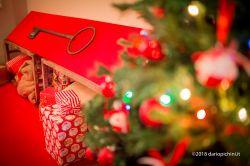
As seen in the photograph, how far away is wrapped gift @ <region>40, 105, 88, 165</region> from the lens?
152cm

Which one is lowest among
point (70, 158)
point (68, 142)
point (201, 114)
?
point (70, 158)

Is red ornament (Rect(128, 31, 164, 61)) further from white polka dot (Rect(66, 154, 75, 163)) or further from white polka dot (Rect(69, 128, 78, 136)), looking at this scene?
white polka dot (Rect(66, 154, 75, 163))

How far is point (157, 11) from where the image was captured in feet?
2.13

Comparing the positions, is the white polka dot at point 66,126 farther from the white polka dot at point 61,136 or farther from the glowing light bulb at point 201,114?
the glowing light bulb at point 201,114

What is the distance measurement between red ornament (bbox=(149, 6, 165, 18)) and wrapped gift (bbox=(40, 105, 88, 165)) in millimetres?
1039

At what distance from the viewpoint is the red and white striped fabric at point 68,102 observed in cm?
161

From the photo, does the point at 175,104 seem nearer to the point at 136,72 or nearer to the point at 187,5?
the point at 136,72

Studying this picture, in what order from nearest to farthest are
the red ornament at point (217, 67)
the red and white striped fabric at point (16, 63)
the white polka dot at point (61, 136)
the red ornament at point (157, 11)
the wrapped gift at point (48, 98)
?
the red ornament at point (217, 67) < the red ornament at point (157, 11) < the white polka dot at point (61, 136) < the wrapped gift at point (48, 98) < the red and white striped fabric at point (16, 63)

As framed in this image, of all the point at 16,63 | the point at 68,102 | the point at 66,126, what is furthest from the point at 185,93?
the point at 16,63

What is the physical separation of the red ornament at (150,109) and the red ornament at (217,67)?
118mm

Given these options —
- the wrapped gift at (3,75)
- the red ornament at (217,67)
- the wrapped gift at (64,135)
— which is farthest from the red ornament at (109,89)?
the wrapped gift at (3,75)

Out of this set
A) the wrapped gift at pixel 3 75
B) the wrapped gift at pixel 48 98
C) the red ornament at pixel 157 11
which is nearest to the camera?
the red ornament at pixel 157 11

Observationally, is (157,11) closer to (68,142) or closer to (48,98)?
(68,142)

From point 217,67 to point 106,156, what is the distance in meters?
0.43
